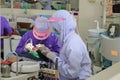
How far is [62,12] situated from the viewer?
238 centimetres

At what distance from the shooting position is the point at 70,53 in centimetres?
209

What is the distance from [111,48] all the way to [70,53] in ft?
5.56

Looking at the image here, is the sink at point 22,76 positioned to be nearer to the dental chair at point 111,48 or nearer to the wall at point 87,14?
the dental chair at point 111,48

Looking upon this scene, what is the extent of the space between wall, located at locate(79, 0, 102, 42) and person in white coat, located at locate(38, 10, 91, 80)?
2.47 meters

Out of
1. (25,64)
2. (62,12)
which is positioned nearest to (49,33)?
(62,12)

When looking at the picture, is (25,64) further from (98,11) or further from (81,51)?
(98,11)

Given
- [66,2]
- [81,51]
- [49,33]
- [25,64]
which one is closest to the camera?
[25,64]

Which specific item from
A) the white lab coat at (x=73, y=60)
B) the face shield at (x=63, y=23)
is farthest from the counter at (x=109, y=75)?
the face shield at (x=63, y=23)

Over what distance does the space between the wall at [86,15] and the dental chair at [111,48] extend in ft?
3.31

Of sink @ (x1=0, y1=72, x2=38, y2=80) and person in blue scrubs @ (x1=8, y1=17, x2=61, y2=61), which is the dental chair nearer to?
person in blue scrubs @ (x1=8, y1=17, x2=61, y2=61)

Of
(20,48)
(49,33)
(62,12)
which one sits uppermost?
(62,12)

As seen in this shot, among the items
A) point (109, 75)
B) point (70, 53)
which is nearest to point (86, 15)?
point (70, 53)

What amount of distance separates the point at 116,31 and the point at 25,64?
2.39 m

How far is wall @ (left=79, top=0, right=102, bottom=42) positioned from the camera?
4.77 metres
